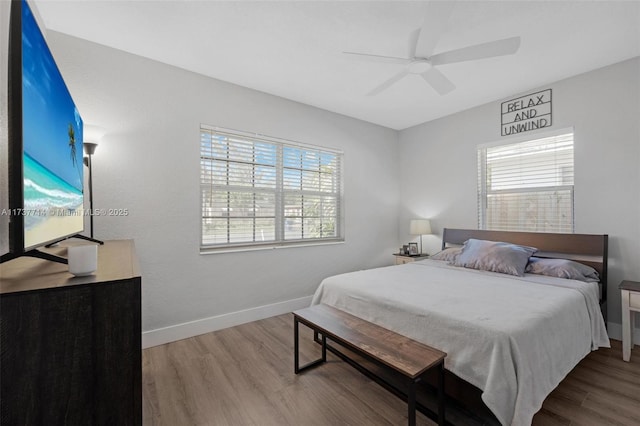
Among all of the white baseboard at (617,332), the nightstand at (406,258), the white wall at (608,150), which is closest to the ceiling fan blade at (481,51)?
the white wall at (608,150)

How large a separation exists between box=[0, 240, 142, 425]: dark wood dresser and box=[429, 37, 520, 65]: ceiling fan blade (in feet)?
7.78

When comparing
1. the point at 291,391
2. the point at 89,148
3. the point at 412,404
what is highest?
the point at 89,148

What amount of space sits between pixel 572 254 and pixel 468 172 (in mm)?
1496

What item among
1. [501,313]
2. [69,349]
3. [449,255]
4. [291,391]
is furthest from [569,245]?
[69,349]

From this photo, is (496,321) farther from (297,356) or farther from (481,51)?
(481,51)

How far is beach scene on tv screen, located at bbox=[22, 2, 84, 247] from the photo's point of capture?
85cm

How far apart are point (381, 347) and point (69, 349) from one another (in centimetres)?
144

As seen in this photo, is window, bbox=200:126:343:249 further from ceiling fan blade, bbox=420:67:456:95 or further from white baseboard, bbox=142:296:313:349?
ceiling fan blade, bbox=420:67:456:95

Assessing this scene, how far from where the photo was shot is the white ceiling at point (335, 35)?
1.94 m

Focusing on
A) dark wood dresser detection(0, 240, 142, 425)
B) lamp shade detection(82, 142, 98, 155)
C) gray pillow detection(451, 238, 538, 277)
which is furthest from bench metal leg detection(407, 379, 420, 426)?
lamp shade detection(82, 142, 98, 155)

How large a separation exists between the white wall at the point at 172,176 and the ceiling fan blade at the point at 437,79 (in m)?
1.67

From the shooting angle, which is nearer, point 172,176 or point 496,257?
point 172,176

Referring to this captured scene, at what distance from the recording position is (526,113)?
10.8 ft

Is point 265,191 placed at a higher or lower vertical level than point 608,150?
lower
